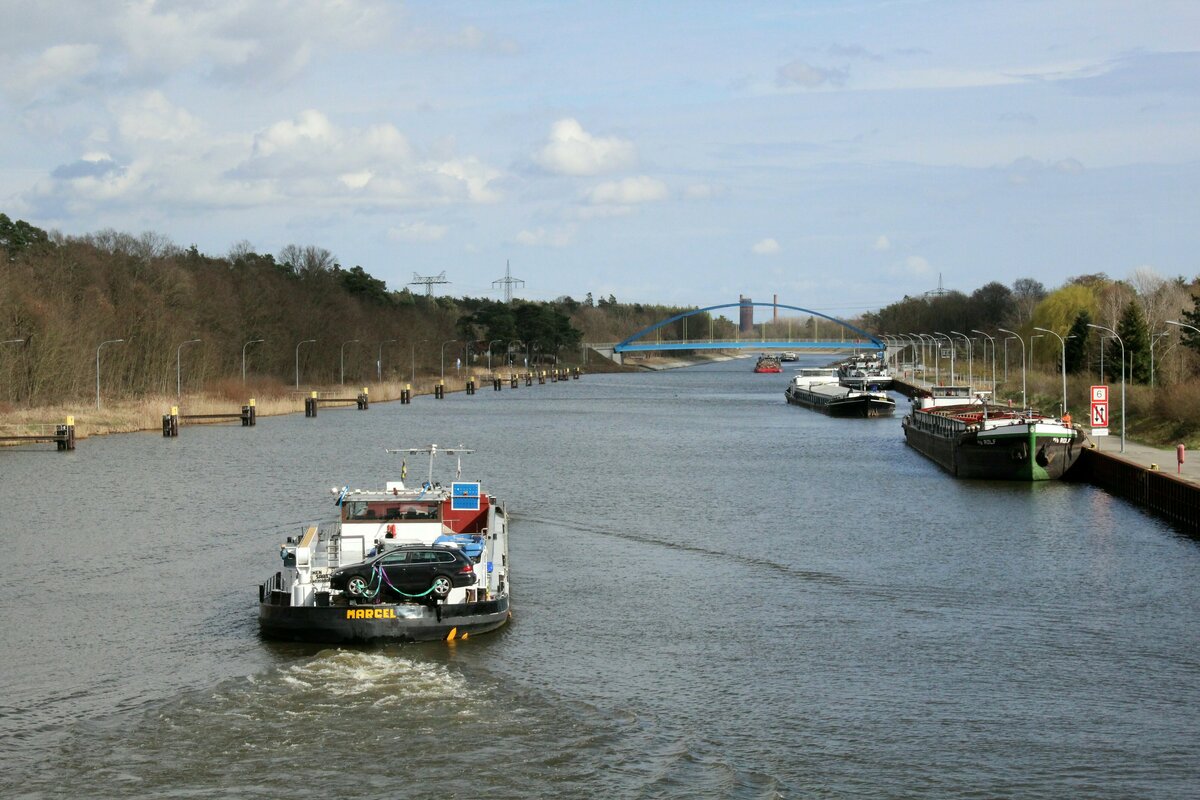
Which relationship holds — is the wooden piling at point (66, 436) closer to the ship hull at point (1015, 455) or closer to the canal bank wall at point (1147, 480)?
the ship hull at point (1015, 455)

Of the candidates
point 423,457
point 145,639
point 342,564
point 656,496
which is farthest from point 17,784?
point 423,457

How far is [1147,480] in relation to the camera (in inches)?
1767

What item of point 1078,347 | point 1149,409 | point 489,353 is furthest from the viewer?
point 489,353

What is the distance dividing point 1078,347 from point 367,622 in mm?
92148

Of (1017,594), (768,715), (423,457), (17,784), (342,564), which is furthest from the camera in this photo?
(423,457)

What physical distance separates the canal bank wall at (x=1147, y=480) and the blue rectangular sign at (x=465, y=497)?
2018 centimetres

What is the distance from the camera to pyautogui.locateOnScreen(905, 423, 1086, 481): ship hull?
175 ft

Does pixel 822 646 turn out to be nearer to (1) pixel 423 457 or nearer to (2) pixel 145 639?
(2) pixel 145 639

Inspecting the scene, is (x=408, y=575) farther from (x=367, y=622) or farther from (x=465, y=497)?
(x=465, y=497)

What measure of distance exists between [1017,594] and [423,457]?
126ft

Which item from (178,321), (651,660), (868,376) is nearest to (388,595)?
(651,660)

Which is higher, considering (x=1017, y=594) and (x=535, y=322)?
(x=535, y=322)

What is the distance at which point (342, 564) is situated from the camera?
Answer: 91.1 feet

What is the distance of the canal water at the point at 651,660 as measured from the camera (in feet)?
60.6
